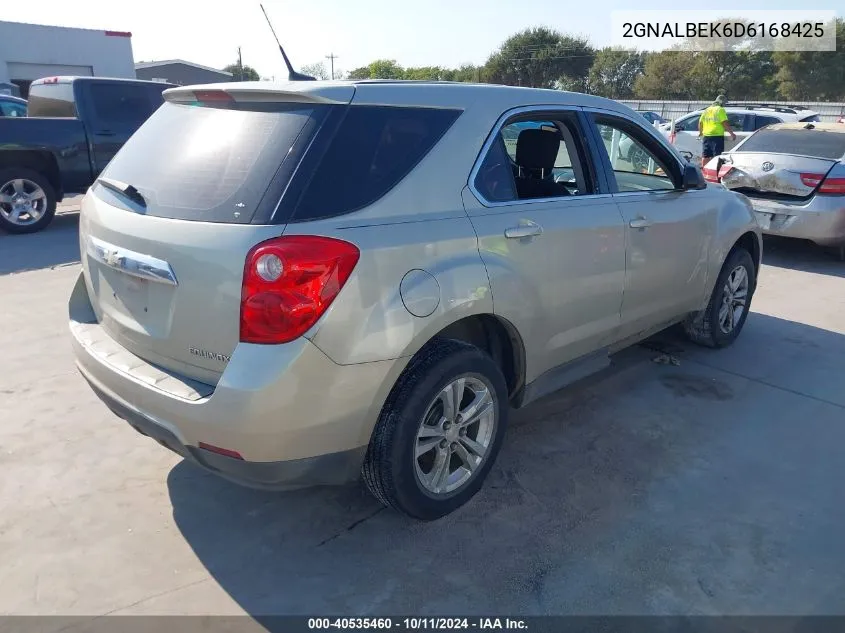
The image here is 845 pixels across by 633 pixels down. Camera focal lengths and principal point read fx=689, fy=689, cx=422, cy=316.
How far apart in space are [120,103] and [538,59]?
5872 centimetres

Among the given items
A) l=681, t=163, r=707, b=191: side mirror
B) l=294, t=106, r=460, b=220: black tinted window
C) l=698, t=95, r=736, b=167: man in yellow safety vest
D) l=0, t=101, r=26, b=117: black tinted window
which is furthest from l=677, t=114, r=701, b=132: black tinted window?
l=294, t=106, r=460, b=220: black tinted window

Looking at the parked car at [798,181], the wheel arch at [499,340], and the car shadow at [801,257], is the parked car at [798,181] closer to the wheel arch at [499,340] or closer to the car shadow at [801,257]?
the car shadow at [801,257]

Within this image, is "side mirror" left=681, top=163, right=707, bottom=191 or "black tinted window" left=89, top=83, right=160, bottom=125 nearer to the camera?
"side mirror" left=681, top=163, right=707, bottom=191

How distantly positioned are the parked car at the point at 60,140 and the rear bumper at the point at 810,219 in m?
8.41

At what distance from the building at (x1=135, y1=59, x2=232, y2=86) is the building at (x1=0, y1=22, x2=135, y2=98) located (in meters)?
14.3

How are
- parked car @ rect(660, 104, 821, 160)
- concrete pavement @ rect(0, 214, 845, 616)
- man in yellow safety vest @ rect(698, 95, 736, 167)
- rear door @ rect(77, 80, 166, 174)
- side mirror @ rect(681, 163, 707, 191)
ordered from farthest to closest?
parked car @ rect(660, 104, 821, 160) < man in yellow safety vest @ rect(698, 95, 736, 167) < rear door @ rect(77, 80, 166, 174) < side mirror @ rect(681, 163, 707, 191) < concrete pavement @ rect(0, 214, 845, 616)

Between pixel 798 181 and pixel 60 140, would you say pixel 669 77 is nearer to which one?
pixel 798 181

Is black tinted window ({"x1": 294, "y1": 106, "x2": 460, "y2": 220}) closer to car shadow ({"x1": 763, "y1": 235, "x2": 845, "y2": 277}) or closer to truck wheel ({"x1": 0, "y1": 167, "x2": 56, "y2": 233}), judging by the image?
car shadow ({"x1": 763, "y1": 235, "x2": 845, "y2": 277})

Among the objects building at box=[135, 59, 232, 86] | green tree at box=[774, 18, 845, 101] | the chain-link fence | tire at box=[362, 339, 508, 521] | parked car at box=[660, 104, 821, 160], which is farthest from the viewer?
building at box=[135, 59, 232, 86]

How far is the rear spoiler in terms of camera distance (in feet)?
8.61

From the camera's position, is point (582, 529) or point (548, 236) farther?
point (548, 236)

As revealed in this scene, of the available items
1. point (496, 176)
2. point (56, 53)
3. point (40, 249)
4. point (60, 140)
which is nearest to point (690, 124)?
point (60, 140)

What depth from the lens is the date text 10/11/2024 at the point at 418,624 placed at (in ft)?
8.07

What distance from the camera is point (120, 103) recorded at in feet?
32.3
